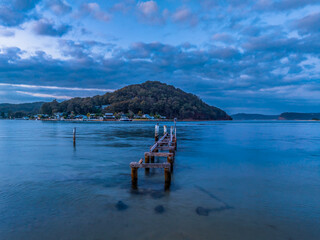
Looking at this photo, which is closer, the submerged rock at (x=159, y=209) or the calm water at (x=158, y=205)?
the calm water at (x=158, y=205)

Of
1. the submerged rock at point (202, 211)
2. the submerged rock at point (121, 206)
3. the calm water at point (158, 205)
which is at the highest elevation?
the submerged rock at point (202, 211)

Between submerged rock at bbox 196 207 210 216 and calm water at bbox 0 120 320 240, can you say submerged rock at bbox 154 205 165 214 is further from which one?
submerged rock at bbox 196 207 210 216

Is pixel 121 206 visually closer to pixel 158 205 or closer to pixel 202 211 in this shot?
pixel 158 205

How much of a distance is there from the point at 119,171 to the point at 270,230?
9.49 meters

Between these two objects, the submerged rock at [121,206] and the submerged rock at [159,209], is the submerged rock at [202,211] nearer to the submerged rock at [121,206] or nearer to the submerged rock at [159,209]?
→ the submerged rock at [159,209]

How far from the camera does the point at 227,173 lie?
13.9 m

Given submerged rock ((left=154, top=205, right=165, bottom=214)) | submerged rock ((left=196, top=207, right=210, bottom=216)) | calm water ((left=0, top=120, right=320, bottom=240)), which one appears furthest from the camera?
submerged rock ((left=154, top=205, right=165, bottom=214))

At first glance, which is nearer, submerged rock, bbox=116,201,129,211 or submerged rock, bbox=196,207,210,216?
submerged rock, bbox=196,207,210,216

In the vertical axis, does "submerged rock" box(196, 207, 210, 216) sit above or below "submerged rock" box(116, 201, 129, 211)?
above

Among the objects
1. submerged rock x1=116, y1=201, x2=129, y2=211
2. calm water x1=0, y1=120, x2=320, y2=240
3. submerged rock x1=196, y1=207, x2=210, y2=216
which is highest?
submerged rock x1=196, y1=207, x2=210, y2=216

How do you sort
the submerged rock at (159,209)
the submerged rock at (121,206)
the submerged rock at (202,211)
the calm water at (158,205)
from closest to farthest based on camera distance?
the calm water at (158,205) < the submerged rock at (202,211) < the submerged rock at (159,209) < the submerged rock at (121,206)

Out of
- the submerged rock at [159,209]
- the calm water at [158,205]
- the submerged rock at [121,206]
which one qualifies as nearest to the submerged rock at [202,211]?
the calm water at [158,205]

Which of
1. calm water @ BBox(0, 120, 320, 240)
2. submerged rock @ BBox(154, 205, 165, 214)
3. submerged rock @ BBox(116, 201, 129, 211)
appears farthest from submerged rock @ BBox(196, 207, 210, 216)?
submerged rock @ BBox(116, 201, 129, 211)

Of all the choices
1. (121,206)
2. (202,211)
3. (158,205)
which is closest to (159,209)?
(158,205)
